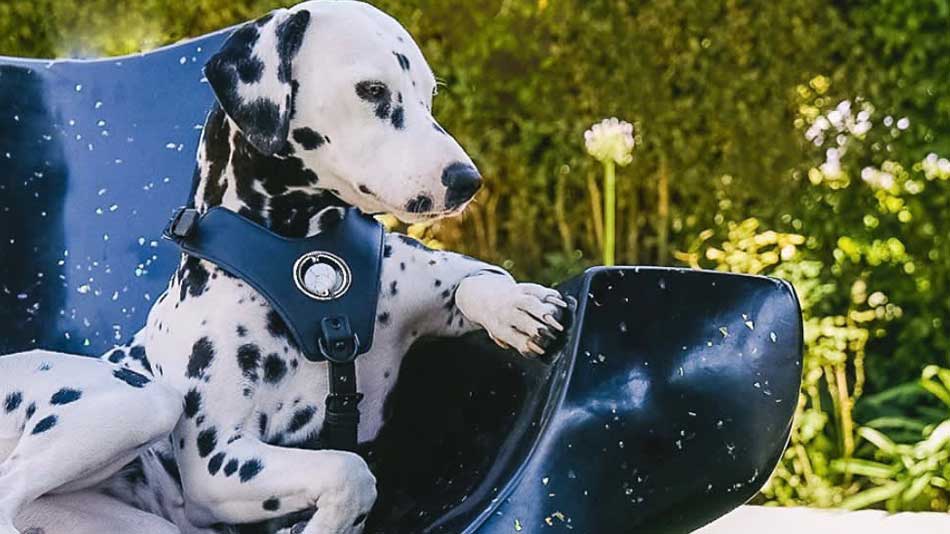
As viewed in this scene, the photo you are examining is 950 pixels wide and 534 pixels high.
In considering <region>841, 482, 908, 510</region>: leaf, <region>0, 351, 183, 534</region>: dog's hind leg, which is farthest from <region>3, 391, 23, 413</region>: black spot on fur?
<region>841, 482, 908, 510</region>: leaf

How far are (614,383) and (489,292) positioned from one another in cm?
26

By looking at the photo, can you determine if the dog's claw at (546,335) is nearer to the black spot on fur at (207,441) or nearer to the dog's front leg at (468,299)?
the dog's front leg at (468,299)

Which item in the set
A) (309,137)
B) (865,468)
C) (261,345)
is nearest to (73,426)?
(261,345)

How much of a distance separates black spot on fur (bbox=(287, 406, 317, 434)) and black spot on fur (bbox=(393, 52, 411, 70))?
45 cm

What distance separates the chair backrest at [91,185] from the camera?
235 cm

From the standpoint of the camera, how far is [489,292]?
1773mm

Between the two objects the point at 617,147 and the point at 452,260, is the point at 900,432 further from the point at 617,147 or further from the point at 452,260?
the point at 452,260

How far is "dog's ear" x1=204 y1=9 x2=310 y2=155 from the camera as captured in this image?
1.74 meters

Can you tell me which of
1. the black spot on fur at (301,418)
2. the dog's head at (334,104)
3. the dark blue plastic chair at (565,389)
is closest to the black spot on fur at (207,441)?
the black spot on fur at (301,418)

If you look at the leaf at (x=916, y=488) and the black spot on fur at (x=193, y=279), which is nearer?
the black spot on fur at (x=193, y=279)

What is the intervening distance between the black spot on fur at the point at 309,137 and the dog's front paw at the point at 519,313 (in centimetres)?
27

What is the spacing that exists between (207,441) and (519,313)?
16.2 inches

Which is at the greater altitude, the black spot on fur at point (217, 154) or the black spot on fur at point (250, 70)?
the black spot on fur at point (250, 70)

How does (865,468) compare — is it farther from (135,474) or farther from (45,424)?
(45,424)
